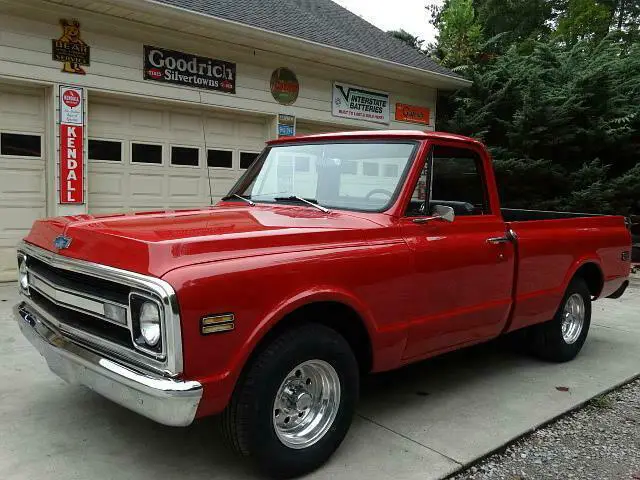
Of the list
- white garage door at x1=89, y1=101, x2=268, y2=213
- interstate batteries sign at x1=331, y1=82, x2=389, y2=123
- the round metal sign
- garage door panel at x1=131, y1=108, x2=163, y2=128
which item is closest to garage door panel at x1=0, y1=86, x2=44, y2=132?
white garage door at x1=89, y1=101, x2=268, y2=213

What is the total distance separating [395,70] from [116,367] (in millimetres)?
9386

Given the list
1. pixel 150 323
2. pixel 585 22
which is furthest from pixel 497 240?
pixel 585 22

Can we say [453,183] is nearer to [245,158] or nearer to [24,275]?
[24,275]

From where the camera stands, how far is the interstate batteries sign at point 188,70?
26.9 feet

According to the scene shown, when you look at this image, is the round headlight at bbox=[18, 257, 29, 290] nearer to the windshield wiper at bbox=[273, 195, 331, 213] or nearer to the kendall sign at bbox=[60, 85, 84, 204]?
the windshield wiper at bbox=[273, 195, 331, 213]

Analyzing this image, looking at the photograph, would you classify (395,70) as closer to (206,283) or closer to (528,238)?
(528,238)

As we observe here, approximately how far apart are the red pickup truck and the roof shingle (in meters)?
5.14

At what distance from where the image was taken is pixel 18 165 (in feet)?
24.5

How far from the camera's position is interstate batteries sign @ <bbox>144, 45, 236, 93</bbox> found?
8195 mm

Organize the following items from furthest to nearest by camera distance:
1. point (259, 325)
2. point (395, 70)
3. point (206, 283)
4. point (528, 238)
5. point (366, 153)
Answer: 1. point (395, 70)
2. point (528, 238)
3. point (366, 153)
4. point (259, 325)
5. point (206, 283)

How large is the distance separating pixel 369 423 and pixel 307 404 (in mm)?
766

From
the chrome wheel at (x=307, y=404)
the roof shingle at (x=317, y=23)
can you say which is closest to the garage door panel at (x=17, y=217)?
the roof shingle at (x=317, y=23)

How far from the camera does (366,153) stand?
3795 mm

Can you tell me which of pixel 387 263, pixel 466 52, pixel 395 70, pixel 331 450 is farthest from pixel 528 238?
pixel 466 52
